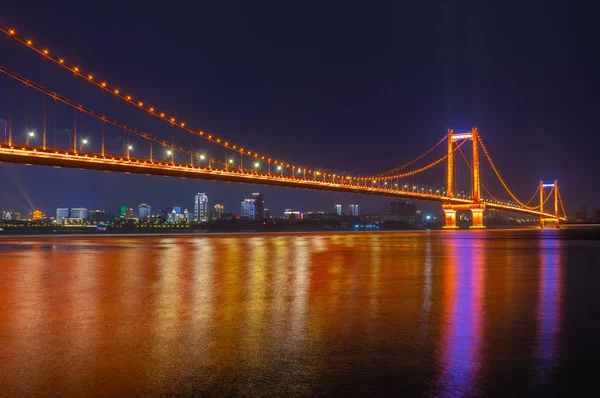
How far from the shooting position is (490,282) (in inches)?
457

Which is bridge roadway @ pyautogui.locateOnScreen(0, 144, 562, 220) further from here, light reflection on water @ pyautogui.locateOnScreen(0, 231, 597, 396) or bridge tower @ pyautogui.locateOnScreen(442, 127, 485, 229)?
light reflection on water @ pyautogui.locateOnScreen(0, 231, 597, 396)

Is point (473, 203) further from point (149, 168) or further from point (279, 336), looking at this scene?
point (279, 336)

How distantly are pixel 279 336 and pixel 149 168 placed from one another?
158 feet

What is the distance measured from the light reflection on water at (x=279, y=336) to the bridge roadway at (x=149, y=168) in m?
34.7

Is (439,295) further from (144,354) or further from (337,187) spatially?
(337,187)

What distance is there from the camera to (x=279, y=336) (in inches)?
239

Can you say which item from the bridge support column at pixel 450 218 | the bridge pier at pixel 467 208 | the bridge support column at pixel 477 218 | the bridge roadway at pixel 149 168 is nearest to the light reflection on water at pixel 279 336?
the bridge roadway at pixel 149 168

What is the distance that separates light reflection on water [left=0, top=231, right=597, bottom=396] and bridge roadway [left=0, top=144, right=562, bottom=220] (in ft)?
114

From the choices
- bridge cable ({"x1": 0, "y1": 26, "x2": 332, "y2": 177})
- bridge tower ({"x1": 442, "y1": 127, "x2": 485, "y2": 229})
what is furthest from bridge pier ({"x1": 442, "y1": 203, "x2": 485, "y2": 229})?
bridge cable ({"x1": 0, "y1": 26, "x2": 332, "y2": 177})

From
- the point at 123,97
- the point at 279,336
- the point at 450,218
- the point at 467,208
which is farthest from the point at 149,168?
the point at 467,208

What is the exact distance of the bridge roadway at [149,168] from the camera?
41.4 metres

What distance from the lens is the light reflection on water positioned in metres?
4.39

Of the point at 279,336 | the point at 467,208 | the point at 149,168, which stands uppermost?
the point at 149,168

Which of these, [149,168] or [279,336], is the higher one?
[149,168]
